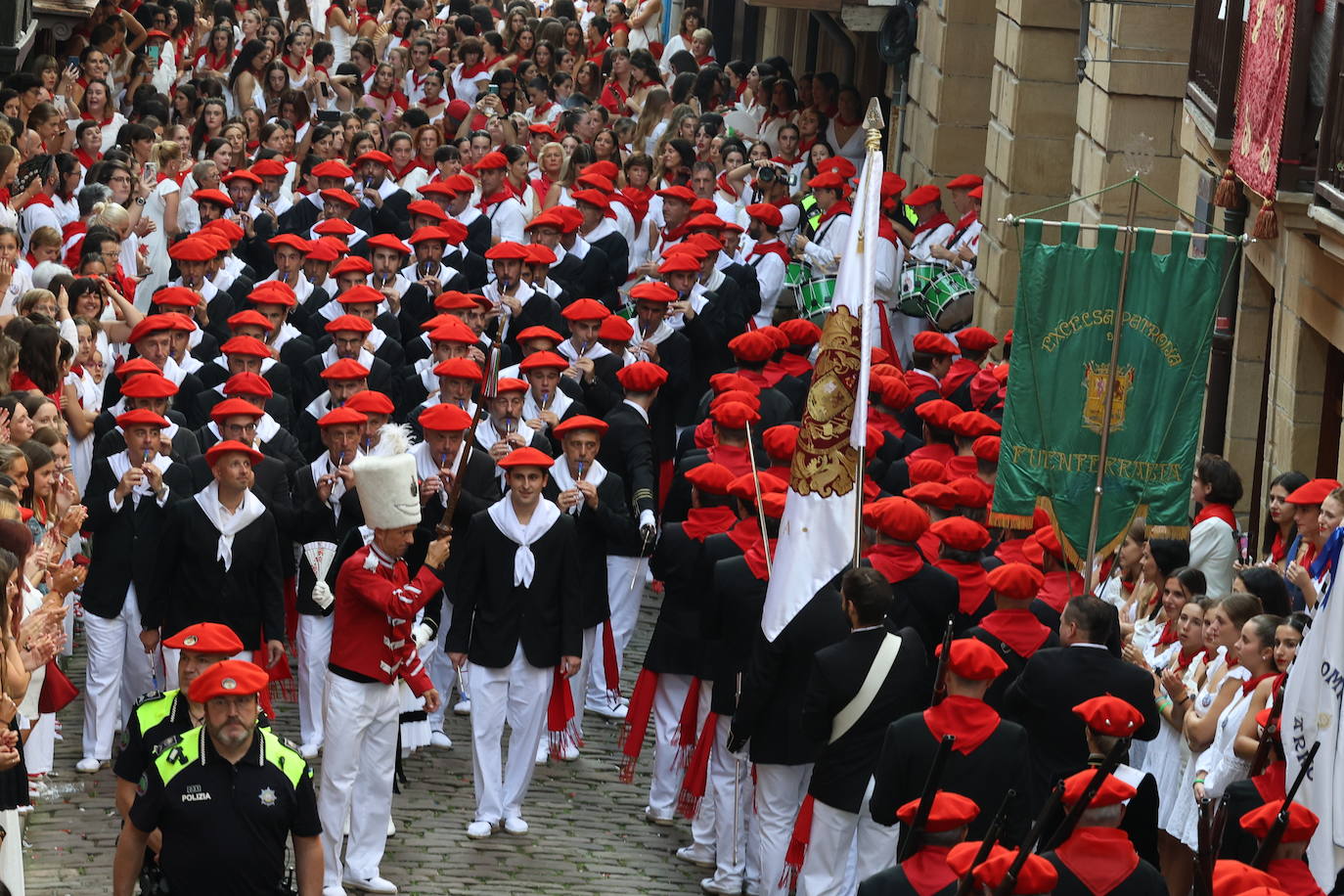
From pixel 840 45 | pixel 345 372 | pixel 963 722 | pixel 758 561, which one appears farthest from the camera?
pixel 840 45

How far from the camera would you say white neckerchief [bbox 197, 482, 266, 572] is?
11.2 metres

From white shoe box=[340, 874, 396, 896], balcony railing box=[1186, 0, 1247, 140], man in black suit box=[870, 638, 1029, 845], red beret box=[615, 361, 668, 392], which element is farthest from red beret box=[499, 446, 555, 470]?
balcony railing box=[1186, 0, 1247, 140]

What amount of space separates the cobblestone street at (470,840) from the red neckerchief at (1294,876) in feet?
12.9

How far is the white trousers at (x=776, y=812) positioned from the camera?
10055mm

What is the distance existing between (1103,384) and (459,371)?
3.78 m

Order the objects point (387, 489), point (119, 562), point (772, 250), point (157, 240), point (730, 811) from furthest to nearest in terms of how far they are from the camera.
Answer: point (772, 250), point (157, 240), point (119, 562), point (730, 811), point (387, 489)

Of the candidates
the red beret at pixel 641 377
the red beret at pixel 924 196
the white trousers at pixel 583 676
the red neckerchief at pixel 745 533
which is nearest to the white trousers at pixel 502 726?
the white trousers at pixel 583 676

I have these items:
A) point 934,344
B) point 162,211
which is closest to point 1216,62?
point 934,344

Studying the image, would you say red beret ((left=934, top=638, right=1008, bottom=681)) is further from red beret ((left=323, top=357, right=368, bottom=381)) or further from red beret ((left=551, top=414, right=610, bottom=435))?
red beret ((left=323, top=357, right=368, bottom=381))

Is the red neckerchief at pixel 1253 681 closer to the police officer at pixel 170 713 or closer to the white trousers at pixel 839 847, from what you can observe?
the white trousers at pixel 839 847

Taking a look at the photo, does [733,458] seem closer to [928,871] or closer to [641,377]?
[641,377]

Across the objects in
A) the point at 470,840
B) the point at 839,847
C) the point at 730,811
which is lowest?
the point at 470,840

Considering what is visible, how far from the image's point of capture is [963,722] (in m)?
8.37

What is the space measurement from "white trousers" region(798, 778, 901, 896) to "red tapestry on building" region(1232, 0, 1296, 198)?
4709 mm
